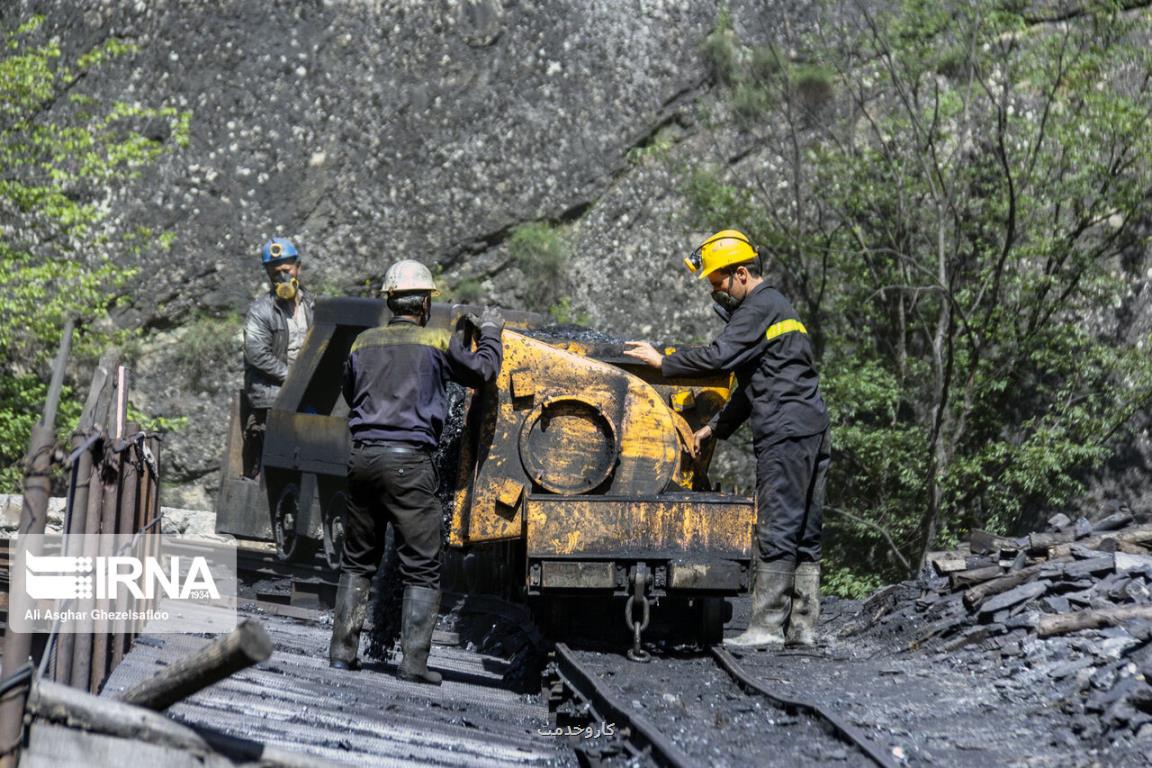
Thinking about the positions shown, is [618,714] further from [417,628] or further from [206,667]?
[206,667]

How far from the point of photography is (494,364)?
292 inches

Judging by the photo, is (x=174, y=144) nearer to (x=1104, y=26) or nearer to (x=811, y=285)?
(x=811, y=285)

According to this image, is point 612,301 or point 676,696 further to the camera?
point 612,301

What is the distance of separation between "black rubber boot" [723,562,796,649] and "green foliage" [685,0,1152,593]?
674 centimetres

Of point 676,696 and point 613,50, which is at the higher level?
point 613,50

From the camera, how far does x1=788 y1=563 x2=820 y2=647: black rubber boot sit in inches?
326

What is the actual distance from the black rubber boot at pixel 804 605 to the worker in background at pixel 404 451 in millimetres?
2142

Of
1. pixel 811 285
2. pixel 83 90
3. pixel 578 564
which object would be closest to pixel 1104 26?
pixel 811 285

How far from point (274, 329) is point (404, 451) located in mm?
5668

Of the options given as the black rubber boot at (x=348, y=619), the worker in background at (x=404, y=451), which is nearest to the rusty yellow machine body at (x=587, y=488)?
the worker in background at (x=404, y=451)

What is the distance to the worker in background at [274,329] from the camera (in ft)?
40.8

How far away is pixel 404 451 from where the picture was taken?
7.25 meters

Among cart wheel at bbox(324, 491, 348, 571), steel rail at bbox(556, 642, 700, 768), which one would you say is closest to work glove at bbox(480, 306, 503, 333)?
steel rail at bbox(556, 642, 700, 768)

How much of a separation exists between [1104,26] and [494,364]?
372 inches
